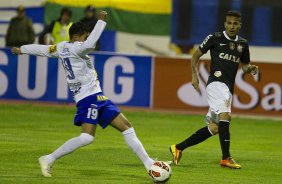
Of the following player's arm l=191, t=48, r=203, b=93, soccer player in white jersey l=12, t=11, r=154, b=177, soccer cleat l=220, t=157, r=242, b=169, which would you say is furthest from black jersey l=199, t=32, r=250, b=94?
soccer player in white jersey l=12, t=11, r=154, b=177

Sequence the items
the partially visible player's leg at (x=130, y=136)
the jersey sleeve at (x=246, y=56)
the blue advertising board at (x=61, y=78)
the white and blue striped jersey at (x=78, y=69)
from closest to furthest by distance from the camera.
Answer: the partially visible player's leg at (x=130, y=136)
the white and blue striped jersey at (x=78, y=69)
the jersey sleeve at (x=246, y=56)
the blue advertising board at (x=61, y=78)

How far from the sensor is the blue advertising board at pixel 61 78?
2141 centimetres

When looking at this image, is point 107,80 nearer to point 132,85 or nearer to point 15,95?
point 132,85

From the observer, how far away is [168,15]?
25.5m

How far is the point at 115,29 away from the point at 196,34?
7.21 ft

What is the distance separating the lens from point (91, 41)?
11.1 meters

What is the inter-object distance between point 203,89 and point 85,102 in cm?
1009

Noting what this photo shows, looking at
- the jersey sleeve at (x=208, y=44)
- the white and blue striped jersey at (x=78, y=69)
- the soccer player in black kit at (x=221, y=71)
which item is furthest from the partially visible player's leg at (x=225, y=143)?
the white and blue striped jersey at (x=78, y=69)

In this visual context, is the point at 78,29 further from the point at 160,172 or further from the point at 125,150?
the point at 125,150

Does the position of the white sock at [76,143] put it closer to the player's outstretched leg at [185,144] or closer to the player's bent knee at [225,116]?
the player's outstretched leg at [185,144]

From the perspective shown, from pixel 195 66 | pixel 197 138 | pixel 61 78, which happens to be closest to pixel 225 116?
pixel 197 138

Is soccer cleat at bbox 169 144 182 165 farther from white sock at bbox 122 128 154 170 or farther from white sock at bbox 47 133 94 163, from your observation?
white sock at bbox 47 133 94 163

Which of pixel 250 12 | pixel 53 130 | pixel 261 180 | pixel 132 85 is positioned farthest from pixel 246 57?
pixel 250 12

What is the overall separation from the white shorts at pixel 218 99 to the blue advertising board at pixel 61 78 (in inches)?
325
